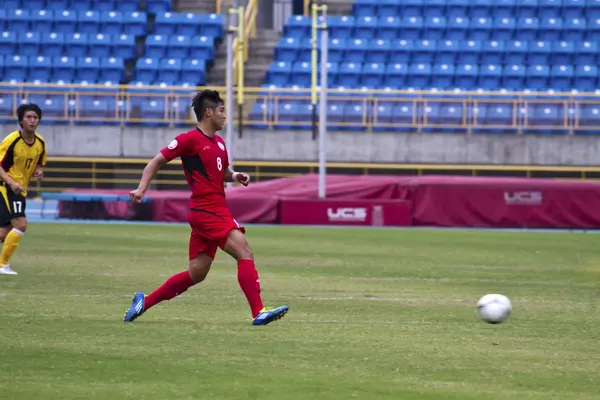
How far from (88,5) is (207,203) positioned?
97.6 feet

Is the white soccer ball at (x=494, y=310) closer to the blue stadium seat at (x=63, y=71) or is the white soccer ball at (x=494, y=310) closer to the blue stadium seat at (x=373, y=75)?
the blue stadium seat at (x=373, y=75)

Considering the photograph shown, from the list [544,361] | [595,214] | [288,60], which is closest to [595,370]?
[544,361]

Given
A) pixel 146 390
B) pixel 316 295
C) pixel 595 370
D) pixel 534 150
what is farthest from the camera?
pixel 534 150

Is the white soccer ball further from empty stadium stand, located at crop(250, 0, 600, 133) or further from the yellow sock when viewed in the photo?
empty stadium stand, located at crop(250, 0, 600, 133)

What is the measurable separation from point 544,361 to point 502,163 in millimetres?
25489

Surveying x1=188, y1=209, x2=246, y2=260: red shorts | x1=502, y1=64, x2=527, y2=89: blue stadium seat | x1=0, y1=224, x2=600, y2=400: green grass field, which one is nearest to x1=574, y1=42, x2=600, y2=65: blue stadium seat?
x1=502, y1=64, x2=527, y2=89: blue stadium seat

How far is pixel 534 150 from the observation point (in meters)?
32.5

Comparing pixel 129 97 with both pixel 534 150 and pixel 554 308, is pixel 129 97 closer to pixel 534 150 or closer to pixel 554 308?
pixel 534 150

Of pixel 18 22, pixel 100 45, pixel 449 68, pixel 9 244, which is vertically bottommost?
pixel 9 244

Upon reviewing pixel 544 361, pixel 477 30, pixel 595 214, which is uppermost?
pixel 477 30

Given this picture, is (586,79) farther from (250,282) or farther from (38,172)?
(250,282)

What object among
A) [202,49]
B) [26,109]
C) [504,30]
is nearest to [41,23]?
[202,49]

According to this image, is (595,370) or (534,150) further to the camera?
(534,150)

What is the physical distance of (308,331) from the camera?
29.7ft
